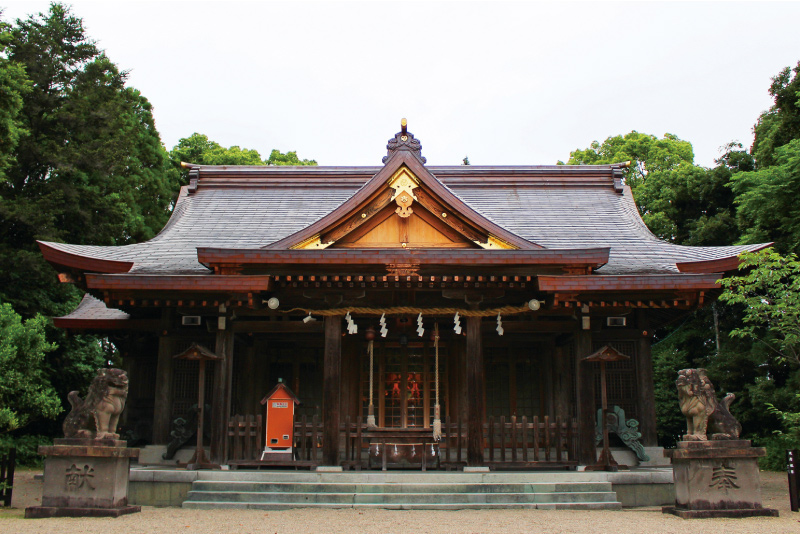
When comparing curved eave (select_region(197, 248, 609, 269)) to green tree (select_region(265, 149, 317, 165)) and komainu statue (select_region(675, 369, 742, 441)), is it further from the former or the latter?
green tree (select_region(265, 149, 317, 165))

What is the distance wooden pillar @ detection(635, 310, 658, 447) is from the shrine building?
31 millimetres

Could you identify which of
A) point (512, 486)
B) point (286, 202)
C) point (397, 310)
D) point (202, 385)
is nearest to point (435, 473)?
point (512, 486)

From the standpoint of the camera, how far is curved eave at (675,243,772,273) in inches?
495

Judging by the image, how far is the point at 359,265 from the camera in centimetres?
1145

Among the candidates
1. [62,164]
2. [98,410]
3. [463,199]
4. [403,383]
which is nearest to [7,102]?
[62,164]

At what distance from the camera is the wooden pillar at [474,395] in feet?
37.1

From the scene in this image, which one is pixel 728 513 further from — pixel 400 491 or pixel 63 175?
pixel 63 175

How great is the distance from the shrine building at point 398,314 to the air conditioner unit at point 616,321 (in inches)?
1.8

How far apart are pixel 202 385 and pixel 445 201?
5.71m

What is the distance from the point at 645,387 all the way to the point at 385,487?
592cm

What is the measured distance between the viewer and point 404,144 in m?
12.8

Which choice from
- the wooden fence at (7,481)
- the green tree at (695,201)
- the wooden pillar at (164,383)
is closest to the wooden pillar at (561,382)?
the wooden pillar at (164,383)

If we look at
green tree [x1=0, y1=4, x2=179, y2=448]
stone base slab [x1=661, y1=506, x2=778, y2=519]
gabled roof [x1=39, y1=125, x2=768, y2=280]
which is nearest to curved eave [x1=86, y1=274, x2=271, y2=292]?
gabled roof [x1=39, y1=125, x2=768, y2=280]

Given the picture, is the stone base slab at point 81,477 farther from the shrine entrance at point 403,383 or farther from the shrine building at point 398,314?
the shrine entrance at point 403,383
